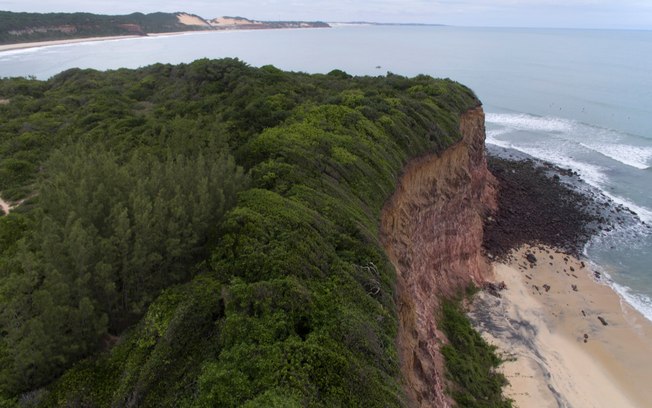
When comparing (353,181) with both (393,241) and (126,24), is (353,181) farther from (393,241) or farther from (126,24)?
(126,24)

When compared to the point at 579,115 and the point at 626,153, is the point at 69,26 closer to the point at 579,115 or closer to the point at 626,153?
the point at 579,115

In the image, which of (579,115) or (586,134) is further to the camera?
(579,115)

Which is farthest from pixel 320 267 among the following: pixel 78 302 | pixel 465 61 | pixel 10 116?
pixel 465 61

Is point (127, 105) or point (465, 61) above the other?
point (127, 105)

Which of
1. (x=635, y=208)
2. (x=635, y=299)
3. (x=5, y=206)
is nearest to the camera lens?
(x=5, y=206)

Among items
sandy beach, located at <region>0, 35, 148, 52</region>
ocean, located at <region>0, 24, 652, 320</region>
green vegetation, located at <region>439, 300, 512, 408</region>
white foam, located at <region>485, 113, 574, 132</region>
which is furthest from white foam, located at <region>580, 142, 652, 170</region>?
sandy beach, located at <region>0, 35, 148, 52</region>

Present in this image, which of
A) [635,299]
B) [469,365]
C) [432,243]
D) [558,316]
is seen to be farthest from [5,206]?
[635,299]

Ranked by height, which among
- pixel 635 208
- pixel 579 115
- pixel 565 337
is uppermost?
pixel 579 115
